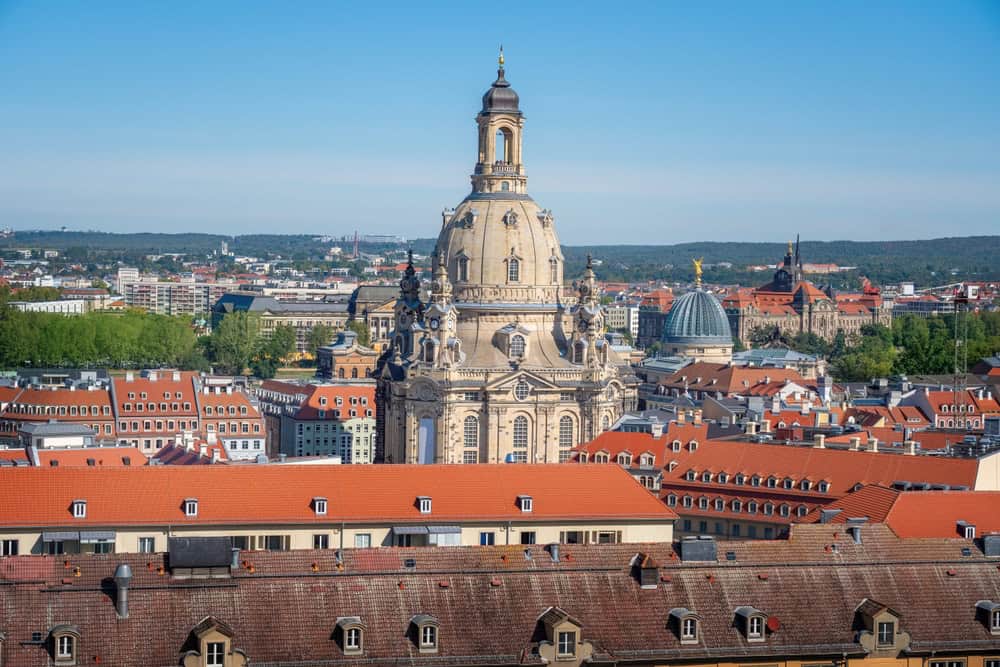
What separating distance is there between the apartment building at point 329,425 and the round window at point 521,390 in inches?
1123

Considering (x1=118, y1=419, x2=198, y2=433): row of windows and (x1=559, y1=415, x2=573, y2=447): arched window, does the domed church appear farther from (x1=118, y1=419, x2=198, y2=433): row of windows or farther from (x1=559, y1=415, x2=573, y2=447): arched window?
(x1=118, y1=419, x2=198, y2=433): row of windows

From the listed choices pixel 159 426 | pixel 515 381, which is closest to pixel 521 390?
pixel 515 381

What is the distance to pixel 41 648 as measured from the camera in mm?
60000

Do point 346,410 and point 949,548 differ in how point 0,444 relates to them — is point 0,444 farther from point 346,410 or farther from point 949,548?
point 949,548

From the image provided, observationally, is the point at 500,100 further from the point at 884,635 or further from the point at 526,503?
the point at 884,635

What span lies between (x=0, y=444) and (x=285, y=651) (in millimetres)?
91322

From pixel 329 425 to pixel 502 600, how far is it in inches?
4101

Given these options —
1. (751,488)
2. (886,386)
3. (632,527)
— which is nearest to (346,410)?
(886,386)

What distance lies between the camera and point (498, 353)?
462 feet

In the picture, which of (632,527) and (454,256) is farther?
(454,256)

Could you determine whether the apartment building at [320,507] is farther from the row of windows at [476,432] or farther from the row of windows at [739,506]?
the row of windows at [476,432]

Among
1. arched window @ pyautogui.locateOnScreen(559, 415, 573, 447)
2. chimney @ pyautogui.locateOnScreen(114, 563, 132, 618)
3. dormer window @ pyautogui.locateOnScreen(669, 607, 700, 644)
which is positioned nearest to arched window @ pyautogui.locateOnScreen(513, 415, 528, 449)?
arched window @ pyautogui.locateOnScreen(559, 415, 573, 447)

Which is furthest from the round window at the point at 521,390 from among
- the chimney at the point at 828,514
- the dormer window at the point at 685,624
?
the dormer window at the point at 685,624

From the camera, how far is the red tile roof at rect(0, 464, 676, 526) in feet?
283
